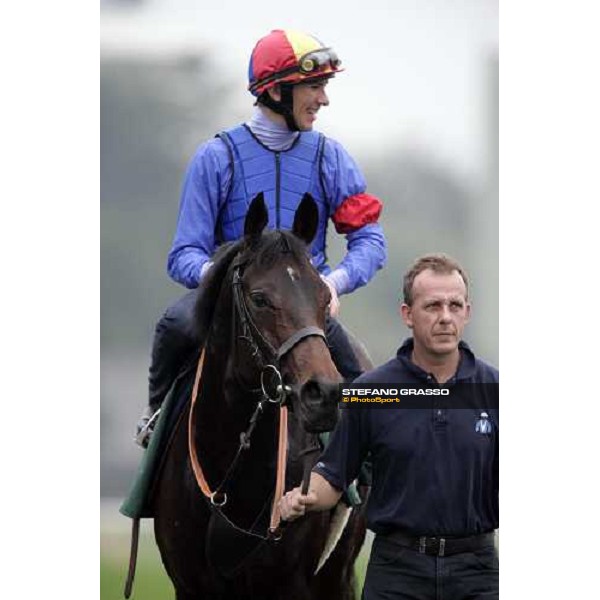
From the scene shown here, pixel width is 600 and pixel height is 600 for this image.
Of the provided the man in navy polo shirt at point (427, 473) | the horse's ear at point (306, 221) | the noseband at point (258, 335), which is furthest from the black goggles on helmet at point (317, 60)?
the man in navy polo shirt at point (427, 473)

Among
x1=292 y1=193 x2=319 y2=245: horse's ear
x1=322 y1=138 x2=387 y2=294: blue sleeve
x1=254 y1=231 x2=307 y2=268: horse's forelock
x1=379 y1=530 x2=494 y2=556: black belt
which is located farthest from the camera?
x1=322 y1=138 x2=387 y2=294: blue sleeve

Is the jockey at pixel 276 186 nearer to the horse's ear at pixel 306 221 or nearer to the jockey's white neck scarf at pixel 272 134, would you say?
→ the jockey's white neck scarf at pixel 272 134

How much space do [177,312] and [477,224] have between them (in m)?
1.35

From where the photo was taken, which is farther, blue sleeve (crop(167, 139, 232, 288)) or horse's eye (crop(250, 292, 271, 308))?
blue sleeve (crop(167, 139, 232, 288))

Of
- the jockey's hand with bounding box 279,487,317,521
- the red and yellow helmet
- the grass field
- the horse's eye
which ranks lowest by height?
the grass field

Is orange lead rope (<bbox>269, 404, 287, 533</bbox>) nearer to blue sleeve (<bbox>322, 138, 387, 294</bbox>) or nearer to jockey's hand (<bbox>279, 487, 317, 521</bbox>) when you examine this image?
jockey's hand (<bbox>279, 487, 317, 521</bbox>)

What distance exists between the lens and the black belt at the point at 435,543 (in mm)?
4598

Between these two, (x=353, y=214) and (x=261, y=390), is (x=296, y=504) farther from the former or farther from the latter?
(x=353, y=214)

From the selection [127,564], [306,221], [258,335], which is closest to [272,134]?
[306,221]

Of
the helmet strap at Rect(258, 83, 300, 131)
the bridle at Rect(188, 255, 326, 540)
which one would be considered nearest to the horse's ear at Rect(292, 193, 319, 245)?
the bridle at Rect(188, 255, 326, 540)

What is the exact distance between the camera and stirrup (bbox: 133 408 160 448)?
5695 millimetres

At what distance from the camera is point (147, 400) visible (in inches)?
227

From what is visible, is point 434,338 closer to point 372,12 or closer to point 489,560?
point 489,560

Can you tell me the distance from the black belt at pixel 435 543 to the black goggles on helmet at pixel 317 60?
203 cm
